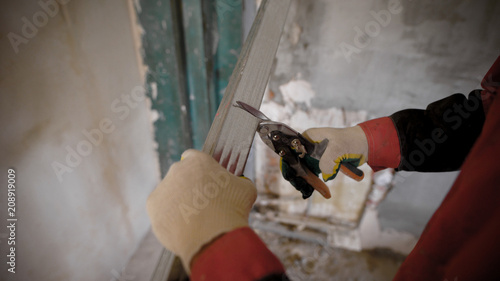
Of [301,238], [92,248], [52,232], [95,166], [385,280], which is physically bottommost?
[385,280]

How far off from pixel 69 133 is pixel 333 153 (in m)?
1.15

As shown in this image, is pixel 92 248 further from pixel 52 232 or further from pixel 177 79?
pixel 177 79

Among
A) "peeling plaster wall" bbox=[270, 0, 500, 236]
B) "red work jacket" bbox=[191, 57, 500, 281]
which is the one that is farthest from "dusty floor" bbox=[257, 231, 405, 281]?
"red work jacket" bbox=[191, 57, 500, 281]

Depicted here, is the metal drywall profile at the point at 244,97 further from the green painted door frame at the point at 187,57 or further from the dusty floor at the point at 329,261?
the dusty floor at the point at 329,261

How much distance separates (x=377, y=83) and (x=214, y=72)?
3.23 feet

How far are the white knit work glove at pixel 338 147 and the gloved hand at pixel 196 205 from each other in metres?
0.35

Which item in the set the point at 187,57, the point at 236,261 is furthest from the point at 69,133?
the point at 236,261

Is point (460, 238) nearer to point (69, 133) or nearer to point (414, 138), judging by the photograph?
point (414, 138)

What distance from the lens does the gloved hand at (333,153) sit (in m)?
0.80

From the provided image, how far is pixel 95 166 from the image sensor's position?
118 centimetres

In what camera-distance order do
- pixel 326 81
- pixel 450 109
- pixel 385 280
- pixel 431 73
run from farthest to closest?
pixel 385 280
pixel 326 81
pixel 431 73
pixel 450 109

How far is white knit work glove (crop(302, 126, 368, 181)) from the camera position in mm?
794

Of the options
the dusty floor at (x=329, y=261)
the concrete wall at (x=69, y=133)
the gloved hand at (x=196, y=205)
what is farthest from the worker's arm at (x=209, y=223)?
the dusty floor at (x=329, y=261)

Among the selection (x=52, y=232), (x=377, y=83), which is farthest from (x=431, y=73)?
(x=52, y=232)
